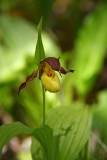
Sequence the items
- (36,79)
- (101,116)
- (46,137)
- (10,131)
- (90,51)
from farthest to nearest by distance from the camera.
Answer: (90,51), (36,79), (101,116), (46,137), (10,131)

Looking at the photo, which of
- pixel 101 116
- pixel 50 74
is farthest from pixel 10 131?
pixel 101 116

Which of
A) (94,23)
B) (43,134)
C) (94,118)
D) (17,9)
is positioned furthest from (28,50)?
(43,134)

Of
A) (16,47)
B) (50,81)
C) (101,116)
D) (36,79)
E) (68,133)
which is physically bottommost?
(101,116)

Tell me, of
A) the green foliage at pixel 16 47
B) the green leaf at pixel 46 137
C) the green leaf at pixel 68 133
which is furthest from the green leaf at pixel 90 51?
the green leaf at pixel 46 137

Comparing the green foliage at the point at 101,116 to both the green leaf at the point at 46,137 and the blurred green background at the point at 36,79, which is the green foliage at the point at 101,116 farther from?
the green leaf at the point at 46,137

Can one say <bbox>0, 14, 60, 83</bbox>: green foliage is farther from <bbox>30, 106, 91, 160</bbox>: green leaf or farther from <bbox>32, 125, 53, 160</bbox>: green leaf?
<bbox>32, 125, 53, 160</bbox>: green leaf

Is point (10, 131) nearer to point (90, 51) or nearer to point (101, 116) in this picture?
point (101, 116)

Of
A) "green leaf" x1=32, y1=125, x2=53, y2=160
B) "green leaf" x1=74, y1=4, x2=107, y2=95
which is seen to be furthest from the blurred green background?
"green leaf" x1=32, y1=125, x2=53, y2=160
